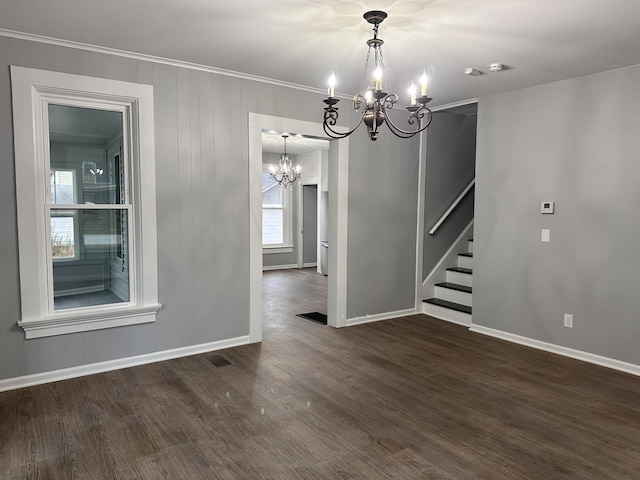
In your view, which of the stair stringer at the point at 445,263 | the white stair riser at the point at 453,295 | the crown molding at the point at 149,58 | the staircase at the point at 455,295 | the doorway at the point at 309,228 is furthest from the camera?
the doorway at the point at 309,228

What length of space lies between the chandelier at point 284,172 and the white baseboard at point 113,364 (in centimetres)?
535

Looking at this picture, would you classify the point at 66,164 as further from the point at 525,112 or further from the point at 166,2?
the point at 525,112

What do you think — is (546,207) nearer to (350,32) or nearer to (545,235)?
(545,235)

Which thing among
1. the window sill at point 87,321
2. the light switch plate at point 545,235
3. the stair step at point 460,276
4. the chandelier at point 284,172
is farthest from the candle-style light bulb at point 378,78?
the chandelier at point 284,172

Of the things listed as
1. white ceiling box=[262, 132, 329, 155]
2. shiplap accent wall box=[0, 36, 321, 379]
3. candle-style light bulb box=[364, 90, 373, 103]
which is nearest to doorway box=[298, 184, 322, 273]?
white ceiling box=[262, 132, 329, 155]

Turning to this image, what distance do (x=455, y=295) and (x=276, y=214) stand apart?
5290 mm

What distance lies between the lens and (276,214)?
9.97m

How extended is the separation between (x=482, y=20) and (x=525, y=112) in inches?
79.7

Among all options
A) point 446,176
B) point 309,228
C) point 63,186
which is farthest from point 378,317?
point 309,228

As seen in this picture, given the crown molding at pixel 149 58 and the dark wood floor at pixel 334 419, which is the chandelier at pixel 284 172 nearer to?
the crown molding at pixel 149 58

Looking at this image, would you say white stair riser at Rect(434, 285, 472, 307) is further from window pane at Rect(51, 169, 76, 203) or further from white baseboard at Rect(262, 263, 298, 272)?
A: white baseboard at Rect(262, 263, 298, 272)

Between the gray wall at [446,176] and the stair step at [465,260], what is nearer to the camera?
the gray wall at [446,176]

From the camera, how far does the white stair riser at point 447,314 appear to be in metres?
5.27

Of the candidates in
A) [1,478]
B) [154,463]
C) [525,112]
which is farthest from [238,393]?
[525,112]
